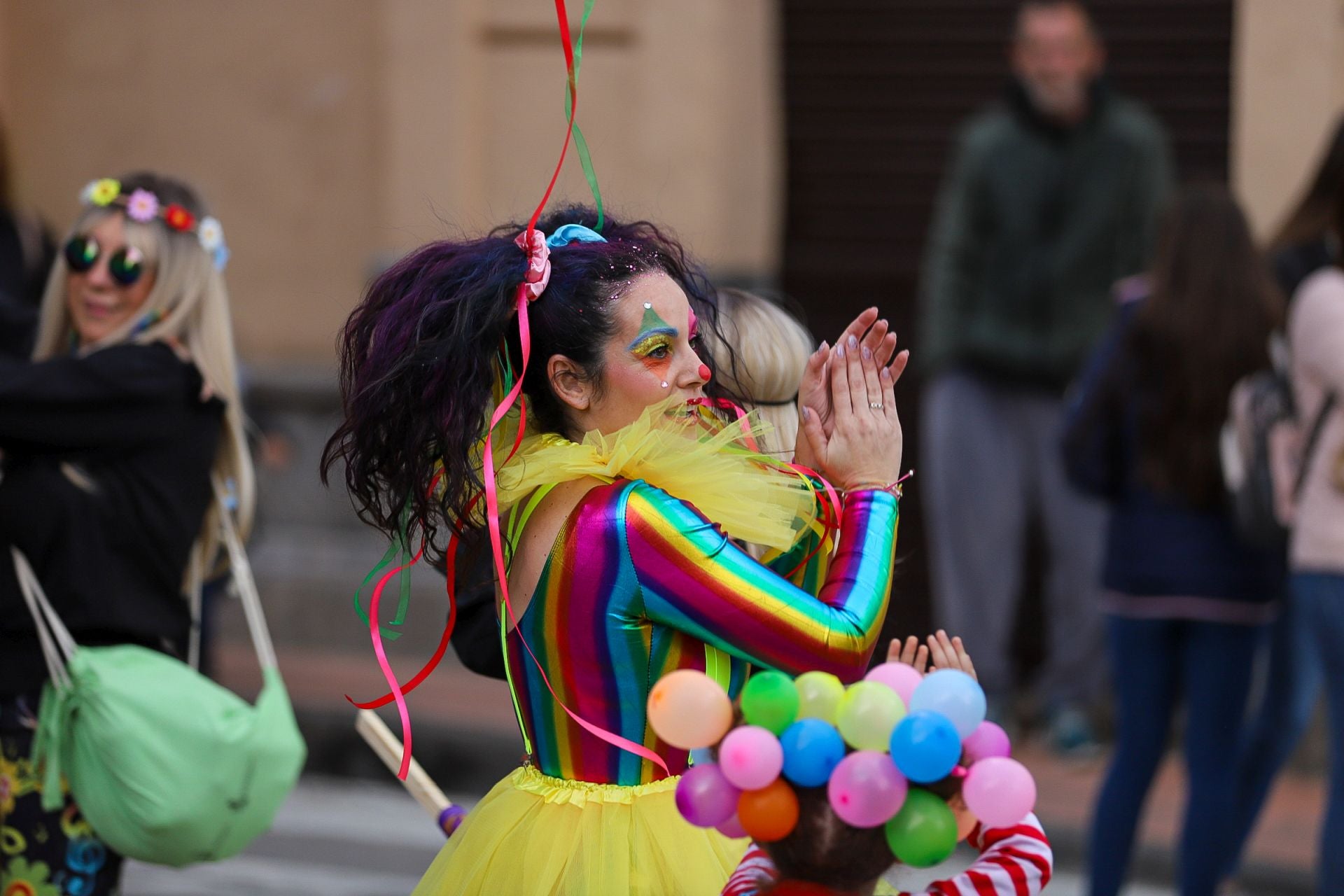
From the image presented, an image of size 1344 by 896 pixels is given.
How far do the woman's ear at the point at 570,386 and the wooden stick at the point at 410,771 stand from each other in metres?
0.72

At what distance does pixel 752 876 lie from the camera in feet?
7.66

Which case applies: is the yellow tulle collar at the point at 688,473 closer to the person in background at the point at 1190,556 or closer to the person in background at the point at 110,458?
the person in background at the point at 110,458

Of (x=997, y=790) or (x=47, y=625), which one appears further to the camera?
(x=47, y=625)

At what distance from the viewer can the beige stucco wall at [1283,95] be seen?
6891mm

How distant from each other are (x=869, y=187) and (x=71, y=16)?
12.8 ft

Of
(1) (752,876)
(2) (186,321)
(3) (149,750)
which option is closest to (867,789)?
(1) (752,876)

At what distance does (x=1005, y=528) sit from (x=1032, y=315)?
31.7 inches

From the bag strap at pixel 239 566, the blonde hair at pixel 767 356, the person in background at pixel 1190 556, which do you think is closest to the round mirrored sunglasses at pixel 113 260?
the bag strap at pixel 239 566

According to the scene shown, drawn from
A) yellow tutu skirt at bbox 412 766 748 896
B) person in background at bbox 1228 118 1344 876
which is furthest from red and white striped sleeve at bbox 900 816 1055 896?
person in background at bbox 1228 118 1344 876

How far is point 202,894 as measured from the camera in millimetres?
5738

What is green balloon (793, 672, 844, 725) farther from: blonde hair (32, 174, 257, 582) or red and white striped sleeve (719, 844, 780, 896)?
blonde hair (32, 174, 257, 582)

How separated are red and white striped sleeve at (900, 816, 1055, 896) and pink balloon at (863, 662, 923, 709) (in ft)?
0.88

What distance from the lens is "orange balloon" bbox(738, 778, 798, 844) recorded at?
2.19 metres

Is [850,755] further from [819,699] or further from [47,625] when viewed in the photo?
[47,625]
